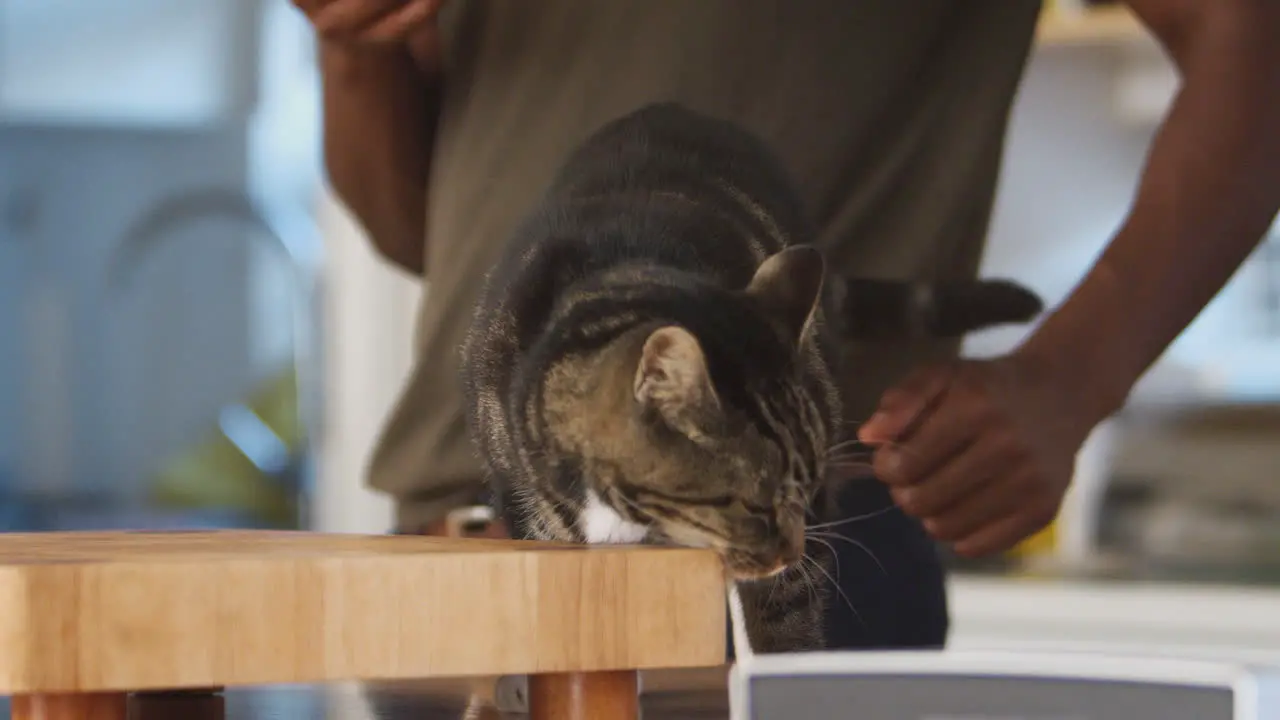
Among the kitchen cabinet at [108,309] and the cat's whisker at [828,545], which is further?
the kitchen cabinet at [108,309]

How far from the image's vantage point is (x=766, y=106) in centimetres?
66

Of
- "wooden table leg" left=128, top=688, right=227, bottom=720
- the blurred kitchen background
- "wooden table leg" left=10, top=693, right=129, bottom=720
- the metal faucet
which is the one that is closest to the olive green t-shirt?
"wooden table leg" left=128, top=688, right=227, bottom=720

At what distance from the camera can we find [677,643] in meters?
0.46

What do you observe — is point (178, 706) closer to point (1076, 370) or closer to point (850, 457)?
point (850, 457)

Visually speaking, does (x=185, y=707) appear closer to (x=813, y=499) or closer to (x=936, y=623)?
(x=813, y=499)

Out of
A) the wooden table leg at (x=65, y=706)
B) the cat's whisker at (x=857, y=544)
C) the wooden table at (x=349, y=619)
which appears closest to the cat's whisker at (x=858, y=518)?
the cat's whisker at (x=857, y=544)

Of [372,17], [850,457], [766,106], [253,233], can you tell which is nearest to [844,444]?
[850,457]

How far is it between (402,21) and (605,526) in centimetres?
22

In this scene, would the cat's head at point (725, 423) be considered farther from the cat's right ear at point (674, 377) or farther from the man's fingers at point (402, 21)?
the man's fingers at point (402, 21)

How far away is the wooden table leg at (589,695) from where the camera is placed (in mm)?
467

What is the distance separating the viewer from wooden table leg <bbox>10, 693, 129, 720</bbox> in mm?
435

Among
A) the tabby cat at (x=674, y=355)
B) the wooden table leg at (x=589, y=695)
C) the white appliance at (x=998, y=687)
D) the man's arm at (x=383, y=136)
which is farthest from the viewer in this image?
the man's arm at (x=383, y=136)

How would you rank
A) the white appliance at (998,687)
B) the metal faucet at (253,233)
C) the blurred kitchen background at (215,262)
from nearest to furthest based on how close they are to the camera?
the white appliance at (998,687), the blurred kitchen background at (215,262), the metal faucet at (253,233)

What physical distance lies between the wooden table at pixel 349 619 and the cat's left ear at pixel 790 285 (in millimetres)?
134
